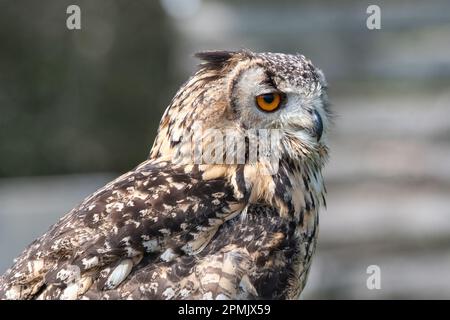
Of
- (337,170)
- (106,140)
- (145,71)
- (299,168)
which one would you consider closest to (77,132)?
(106,140)

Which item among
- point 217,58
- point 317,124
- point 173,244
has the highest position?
point 217,58

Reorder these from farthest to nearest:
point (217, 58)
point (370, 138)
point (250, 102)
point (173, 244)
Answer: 1. point (370, 138)
2. point (217, 58)
3. point (250, 102)
4. point (173, 244)

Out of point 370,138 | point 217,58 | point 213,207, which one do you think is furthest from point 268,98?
point 370,138

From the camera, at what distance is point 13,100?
11.0 metres

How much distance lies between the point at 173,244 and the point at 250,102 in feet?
2.41

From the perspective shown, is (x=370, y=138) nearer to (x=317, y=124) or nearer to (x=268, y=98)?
(x=317, y=124)

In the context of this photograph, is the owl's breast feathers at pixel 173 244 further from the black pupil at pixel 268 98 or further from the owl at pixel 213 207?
the black pupil at pixel 268 98

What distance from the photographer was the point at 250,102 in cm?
359

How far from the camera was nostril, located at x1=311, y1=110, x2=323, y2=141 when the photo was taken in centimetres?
376

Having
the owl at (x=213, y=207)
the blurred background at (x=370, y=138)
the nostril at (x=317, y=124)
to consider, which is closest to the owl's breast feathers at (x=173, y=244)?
the owl at (x=213, y=207)

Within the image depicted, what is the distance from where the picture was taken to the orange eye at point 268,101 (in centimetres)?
360

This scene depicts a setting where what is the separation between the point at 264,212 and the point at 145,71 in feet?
26.3

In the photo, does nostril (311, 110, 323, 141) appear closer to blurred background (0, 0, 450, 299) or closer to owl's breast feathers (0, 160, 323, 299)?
owl's breast feathers (0, 160, 323, 299)
